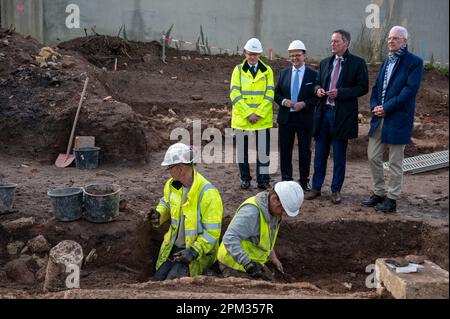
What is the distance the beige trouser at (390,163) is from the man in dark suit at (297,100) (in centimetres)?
87

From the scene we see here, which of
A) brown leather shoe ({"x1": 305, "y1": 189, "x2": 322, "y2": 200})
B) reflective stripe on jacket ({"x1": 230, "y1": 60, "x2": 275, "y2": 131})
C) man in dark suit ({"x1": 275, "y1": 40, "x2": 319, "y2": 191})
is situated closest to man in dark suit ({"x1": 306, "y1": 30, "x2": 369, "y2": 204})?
man in dark suit ({"x1": 275, "y1": 40, "x2": 319, "y2": 191})

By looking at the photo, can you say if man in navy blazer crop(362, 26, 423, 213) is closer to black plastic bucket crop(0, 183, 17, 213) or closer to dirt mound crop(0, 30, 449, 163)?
dirt mound crop(0, 30, 449, 163)

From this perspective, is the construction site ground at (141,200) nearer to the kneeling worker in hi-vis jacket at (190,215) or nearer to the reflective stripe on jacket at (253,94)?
the kneeling worker in hi-vis jacket at (190,215)

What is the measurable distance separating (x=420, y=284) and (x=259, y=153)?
12.6 feet

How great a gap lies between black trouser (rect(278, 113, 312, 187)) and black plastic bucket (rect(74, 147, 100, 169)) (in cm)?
269

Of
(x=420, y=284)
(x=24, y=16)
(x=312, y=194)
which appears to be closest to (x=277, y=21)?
(x=24, y=16)

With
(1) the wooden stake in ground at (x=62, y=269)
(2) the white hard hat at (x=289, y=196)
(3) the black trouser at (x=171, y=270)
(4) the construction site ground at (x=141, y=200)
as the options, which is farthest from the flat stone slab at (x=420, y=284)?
(1) the wooden stake in ground at (x=62, y=269)

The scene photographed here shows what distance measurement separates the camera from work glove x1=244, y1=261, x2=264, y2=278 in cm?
461

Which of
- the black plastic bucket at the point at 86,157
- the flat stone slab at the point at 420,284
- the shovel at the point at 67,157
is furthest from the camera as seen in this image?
the shovel at the point at 67,157

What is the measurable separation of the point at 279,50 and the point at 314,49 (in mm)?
1084

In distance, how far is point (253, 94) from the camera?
21.9ft

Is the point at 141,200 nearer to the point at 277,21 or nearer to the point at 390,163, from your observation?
the point at 390,163

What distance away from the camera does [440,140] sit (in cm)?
1006

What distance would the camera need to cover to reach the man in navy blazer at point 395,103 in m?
5.69
